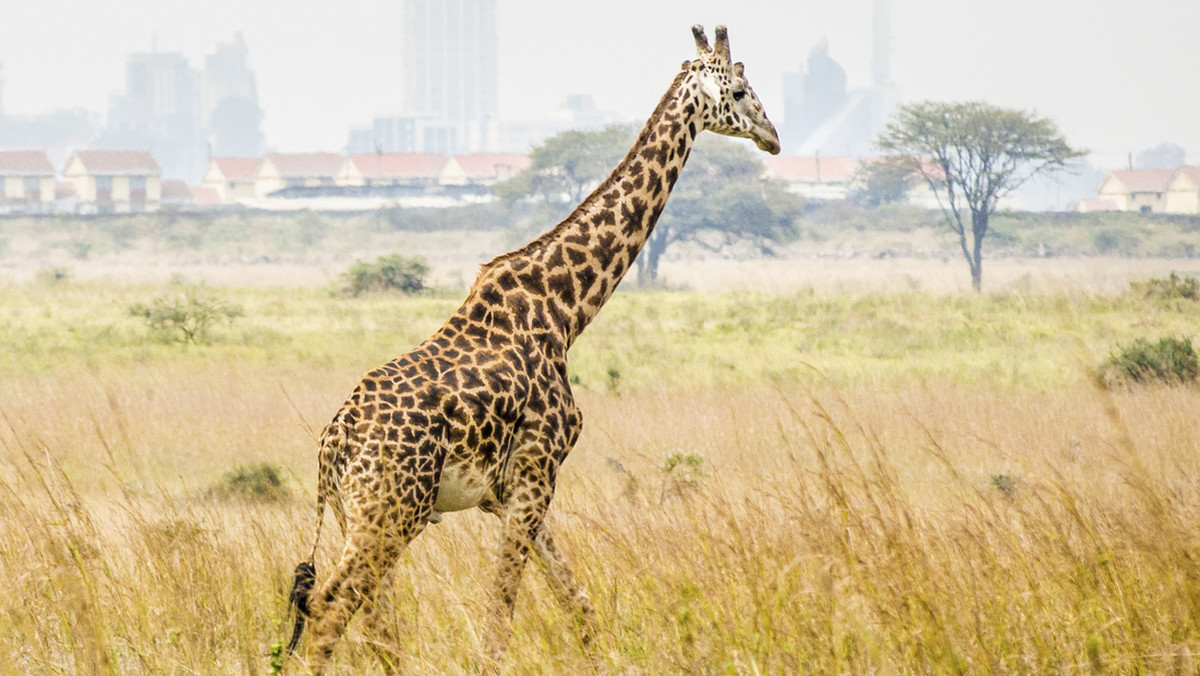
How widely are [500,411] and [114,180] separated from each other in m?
134

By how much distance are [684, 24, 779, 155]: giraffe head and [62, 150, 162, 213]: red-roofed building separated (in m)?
129

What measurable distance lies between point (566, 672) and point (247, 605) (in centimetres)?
206

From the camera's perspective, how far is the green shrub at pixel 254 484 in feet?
37.3

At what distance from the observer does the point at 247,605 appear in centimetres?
604

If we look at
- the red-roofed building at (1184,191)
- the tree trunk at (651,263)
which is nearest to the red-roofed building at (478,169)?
the red-roofed building at (1184,191)

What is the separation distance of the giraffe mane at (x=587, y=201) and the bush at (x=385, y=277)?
31.7 meters

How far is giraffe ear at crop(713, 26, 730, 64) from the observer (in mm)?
6027

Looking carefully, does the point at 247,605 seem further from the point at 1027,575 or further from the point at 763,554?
the point at 1027,575

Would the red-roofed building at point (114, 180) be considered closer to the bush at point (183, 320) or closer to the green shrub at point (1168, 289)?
the bush at point (183, 320)

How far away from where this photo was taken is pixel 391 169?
409ft

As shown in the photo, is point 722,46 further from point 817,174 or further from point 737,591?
point 817,174

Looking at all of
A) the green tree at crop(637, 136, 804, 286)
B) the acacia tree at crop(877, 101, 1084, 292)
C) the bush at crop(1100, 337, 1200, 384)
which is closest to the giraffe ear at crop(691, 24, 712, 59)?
the bush at crop(1100, 337, 1200, 384)

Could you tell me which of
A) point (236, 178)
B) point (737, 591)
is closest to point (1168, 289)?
point (737, 591)

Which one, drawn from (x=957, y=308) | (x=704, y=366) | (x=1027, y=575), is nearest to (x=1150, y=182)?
(x=957, y=308)
